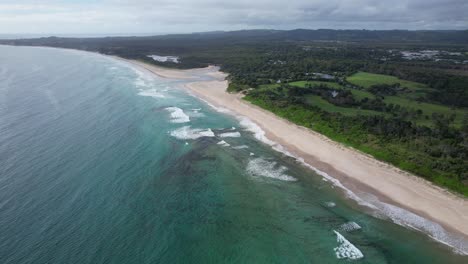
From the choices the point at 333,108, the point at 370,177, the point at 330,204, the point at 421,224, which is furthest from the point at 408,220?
the point at 333,108

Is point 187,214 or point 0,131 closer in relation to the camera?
point 187,214

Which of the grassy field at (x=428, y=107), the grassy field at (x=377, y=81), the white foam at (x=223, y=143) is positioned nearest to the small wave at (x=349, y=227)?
the white foam at (x=223, y=143)

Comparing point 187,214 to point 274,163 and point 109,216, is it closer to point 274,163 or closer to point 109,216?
point 109,216

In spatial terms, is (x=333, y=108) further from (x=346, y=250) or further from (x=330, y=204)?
(x=346, y=250)

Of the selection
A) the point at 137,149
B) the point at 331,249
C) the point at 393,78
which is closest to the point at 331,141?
the point at 331,249

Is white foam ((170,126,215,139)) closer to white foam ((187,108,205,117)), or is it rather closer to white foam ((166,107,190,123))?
white foam ((166,107,190,123))

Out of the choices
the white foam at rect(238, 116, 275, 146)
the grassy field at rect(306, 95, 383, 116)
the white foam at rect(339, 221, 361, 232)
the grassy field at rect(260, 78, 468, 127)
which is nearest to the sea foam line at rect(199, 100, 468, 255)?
the white foam at rect(339, 221, 361, 232)

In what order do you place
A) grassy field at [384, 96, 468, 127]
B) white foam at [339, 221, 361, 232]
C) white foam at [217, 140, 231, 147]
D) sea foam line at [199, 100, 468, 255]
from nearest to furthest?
sea foam line at [199, 100, 468, 255] < white foam at [339, 221, 361, 232] < white foam at [217, 140, 231, 147] < grassy field at [384, 96, 468, 127]
